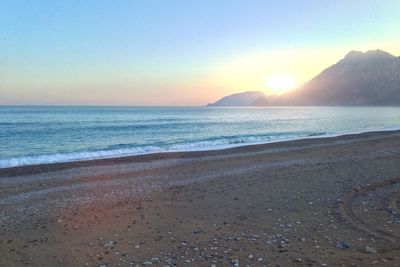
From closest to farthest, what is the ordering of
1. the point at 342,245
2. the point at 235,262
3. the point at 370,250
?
1. the point at 235,262
2. the point at 370,250
3. the point at 342,245

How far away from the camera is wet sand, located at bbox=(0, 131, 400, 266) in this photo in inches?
230

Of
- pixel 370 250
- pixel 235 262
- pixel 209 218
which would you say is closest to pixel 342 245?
pixel 370 250

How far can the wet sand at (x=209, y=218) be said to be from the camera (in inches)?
230

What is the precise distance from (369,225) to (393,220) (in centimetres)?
62

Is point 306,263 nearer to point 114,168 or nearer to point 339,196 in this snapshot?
point 339,196

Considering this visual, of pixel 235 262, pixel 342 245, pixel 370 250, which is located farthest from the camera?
pixel 342 245

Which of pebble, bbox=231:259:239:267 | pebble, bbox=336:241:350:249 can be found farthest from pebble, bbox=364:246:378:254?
pebble, bbox=231:259:239:267

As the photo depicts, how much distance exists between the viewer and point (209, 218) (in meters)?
7.89

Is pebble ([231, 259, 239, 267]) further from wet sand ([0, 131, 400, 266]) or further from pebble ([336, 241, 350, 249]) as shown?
pebble ([336, 241, 350, 249])

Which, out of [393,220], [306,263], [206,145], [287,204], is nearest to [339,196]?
[287,204]

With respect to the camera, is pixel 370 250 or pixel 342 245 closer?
pixel 370 250

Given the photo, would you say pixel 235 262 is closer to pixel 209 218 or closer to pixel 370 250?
pixel 370 250

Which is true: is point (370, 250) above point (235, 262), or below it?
above

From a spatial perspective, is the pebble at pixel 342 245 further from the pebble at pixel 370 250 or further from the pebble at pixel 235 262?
the pebble at pixel 235 262
